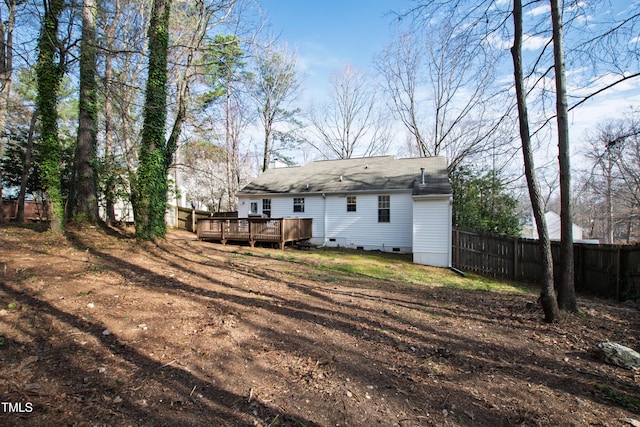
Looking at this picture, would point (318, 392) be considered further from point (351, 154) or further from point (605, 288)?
point (351, 154)

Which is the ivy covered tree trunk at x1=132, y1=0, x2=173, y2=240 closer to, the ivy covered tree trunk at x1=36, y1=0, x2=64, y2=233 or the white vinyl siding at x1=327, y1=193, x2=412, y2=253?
the ivy covered tree trunk at x1=36, y1=0, x2=64, y2=233

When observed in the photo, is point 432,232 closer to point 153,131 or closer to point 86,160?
point 153,131

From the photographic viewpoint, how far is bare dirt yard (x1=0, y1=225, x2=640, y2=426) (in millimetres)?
2398

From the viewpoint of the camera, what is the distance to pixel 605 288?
8.43 meters

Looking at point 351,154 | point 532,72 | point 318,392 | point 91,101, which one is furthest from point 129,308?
point 351,154

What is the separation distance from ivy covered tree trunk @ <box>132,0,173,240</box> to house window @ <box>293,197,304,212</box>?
8756mm

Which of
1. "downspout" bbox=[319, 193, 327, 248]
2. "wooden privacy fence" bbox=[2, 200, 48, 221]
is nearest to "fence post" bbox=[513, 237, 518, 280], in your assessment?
"downspout" bbox=[319, 193, 327, 248]

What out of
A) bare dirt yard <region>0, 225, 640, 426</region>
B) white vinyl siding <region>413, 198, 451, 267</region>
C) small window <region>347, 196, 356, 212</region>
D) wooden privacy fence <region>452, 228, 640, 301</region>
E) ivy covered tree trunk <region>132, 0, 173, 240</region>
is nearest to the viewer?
bare dirt yard <region>0, 225, 640, 426</region>

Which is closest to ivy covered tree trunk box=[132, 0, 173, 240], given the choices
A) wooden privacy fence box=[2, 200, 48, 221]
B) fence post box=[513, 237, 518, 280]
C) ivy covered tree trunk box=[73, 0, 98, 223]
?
ivy covered tree trunk box=[73, 0, 98, 223]

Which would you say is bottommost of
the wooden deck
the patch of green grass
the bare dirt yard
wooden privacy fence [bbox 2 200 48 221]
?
the patch of green grass

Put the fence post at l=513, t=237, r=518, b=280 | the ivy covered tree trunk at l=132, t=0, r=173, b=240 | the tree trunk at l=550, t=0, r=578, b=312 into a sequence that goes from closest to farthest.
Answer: the tree trunk at l=550, t=0, r=578, b=312 → the ivy covered tree trunk at l=132, t=0, r=173, b=240 → the fence post at l=513, t=237, r=518, b=280

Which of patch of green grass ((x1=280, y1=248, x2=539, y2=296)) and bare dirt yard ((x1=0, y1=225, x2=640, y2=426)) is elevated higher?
bare dirt yard ((x1=0, y1=225, x2=640, y2=426))

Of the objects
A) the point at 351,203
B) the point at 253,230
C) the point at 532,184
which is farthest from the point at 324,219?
the point at 532,184

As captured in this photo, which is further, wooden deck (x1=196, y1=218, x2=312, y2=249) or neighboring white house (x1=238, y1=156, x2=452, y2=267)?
wooden deck (x1=196, y1=218, x2=312, y2=249)
